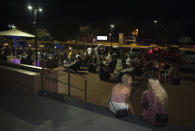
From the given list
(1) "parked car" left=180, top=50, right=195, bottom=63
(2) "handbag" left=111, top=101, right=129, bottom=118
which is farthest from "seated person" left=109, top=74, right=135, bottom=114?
(1) "parked car" left=180, top=50, right=195, bottom=63

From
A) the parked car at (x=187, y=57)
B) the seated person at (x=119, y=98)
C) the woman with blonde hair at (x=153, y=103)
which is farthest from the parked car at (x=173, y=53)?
the woman with blonde hair at (x=153, y=103)

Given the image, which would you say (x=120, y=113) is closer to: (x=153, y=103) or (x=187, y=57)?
(x=153, y=103)

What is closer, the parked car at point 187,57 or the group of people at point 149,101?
the group of people at point 149,101

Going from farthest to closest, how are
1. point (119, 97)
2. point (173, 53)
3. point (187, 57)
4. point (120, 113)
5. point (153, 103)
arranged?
point (173, 53) → point (187, 57) → point (119, 97) → point (120, 113) → point (153, 103)

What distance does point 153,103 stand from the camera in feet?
14.9

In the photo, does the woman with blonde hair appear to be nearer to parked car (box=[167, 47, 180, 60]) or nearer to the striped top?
the striped top

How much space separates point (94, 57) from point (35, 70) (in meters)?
8.27

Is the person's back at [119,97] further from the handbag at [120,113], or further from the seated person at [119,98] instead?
the handbag at [120,113]

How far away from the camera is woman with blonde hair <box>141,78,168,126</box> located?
4477 mm

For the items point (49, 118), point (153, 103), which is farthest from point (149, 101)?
point (49, 118)

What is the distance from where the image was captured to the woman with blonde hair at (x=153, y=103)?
4.48 meters

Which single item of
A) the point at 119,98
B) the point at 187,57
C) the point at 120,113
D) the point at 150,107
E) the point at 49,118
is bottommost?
the point at 49,118

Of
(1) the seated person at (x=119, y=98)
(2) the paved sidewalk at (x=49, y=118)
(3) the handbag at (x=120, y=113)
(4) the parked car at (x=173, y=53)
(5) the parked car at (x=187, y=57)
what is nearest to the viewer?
(2) the paved sidewalk at (x=49, y=118)

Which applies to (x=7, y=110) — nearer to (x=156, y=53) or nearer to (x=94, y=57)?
(x=94, y=57)
